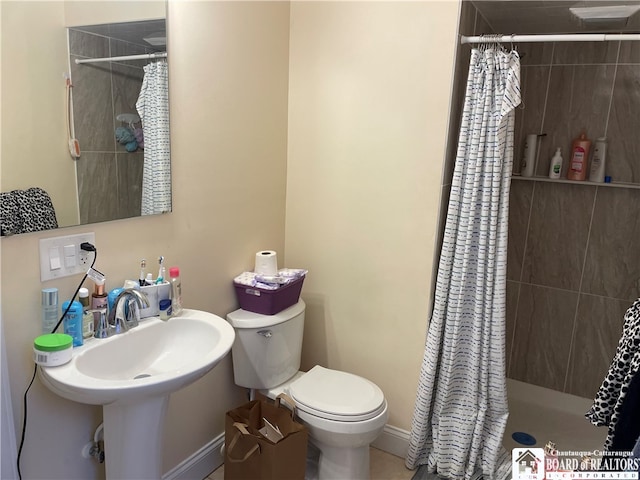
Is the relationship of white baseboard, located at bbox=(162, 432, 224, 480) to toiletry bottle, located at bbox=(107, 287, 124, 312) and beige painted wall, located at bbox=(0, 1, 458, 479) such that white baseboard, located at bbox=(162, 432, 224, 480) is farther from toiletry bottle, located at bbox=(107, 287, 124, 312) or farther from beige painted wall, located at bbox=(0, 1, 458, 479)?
toiletry bottle, located at bbox=(107, 287, 124, 312)

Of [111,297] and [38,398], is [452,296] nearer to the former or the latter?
[111,297]

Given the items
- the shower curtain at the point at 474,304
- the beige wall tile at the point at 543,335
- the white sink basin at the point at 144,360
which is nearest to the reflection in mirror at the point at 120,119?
the white sink basin at the point at 144,360

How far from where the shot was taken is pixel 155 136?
1.78m

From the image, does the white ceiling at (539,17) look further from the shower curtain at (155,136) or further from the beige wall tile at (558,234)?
the shower curtain at (155,136)

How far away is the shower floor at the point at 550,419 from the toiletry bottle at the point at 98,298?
2067 mm

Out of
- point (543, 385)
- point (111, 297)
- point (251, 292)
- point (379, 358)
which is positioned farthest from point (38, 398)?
point (543, 385)

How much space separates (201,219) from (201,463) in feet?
3.57

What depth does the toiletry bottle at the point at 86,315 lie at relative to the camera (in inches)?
60.7

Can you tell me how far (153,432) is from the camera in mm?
1604

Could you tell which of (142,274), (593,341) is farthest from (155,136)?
(593,341)

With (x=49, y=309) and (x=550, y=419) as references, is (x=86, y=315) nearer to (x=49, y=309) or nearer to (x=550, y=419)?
(x=49, y=309)

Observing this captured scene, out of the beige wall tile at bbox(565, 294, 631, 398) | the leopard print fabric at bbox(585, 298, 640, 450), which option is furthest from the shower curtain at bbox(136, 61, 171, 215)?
the beige wall tile at bbox(565, 294, 631, 398)

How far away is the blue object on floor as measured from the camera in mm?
2619

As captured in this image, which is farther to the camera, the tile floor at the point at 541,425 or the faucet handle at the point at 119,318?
the tile floor at the point at 541,425
